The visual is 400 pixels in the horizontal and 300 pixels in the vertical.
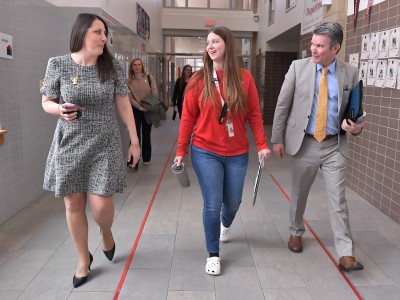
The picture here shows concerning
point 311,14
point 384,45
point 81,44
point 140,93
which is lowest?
point 140,93

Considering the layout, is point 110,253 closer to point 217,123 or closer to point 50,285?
point 50,285

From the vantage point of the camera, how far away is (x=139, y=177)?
5.14 meters

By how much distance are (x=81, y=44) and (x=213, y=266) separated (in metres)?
1.59

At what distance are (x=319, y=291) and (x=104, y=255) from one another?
149 centimetres

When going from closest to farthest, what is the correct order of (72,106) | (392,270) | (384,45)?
1. (72,106)
2. (392,270)
3. (384,45)

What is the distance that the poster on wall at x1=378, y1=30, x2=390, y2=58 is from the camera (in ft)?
12.3

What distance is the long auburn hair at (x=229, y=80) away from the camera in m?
2.39

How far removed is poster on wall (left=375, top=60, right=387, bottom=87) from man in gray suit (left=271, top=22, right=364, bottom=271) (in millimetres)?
1410

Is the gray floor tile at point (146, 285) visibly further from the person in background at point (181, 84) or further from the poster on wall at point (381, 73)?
the person in background at point (181, 84)

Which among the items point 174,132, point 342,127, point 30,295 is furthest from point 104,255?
point 174,132

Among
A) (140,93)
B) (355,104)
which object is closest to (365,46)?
(355,104)

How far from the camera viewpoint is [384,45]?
3.82m

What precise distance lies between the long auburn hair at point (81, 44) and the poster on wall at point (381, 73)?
2762mm

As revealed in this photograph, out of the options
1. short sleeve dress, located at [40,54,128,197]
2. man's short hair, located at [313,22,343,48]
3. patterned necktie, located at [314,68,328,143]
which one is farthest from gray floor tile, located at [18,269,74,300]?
man's short hair, located at [313,22,343,48]
